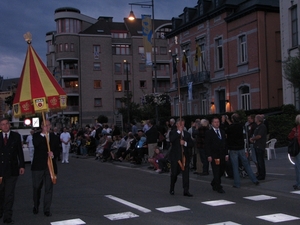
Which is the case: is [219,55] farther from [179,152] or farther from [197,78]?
[179,152]

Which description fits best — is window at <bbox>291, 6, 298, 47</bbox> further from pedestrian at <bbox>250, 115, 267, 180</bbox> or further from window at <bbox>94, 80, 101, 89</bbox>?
window at <bbox>94, 80, 101, 89</bbox>

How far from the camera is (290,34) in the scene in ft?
86.3

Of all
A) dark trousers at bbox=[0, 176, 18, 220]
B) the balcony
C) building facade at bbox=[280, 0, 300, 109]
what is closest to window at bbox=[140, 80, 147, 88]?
the balcony

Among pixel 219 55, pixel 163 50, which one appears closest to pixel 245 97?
pixel 219 55

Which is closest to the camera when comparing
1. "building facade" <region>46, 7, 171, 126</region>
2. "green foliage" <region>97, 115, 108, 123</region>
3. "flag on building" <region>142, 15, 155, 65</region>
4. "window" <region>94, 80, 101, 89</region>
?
"flag on building" <region>142, 15, 155, 65</region>

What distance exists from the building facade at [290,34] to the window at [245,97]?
4746 mm

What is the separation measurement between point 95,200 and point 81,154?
18334mm

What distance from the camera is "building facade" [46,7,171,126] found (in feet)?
202

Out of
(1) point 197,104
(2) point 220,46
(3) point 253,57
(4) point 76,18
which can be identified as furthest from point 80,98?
(3) point 253,57

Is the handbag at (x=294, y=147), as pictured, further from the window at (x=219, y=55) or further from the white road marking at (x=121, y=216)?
the window at (x=219, y=55)

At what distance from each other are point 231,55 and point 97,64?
32.8m

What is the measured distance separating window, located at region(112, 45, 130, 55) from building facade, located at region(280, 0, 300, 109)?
129ft

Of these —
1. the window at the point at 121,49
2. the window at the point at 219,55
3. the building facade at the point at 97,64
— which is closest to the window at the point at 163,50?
the building facade at the point at 97,64

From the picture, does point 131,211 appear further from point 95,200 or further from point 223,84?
point 223,84
